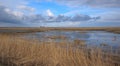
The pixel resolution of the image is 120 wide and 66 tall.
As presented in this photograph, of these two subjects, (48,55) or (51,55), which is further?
(48,55)

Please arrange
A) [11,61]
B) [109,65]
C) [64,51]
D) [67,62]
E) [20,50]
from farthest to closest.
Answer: [20,50] < [11,61] < [64,51] < [67,62] < [109,65]

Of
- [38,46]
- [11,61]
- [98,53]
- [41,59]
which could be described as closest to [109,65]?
[98,53]

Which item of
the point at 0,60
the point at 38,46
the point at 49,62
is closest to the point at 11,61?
the point at 0,60

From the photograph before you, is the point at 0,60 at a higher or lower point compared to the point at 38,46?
lower

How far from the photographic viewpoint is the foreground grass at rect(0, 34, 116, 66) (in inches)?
349

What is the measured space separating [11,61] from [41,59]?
1.83m

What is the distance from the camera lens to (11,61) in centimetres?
1122

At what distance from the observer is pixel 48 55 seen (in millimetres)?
10289

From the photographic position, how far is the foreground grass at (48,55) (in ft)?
29.1

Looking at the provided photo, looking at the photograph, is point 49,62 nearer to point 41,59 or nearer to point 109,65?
point 41,59

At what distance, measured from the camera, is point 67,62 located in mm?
9141

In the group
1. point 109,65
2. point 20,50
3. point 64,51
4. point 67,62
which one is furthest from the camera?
point 20,50

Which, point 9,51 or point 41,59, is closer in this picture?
point 41,59

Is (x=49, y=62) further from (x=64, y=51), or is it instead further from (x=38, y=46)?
(x=38, y=46)
